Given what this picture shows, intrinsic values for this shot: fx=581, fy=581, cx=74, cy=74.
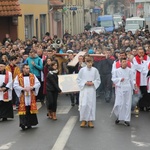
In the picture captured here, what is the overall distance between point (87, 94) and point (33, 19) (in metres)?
23.6

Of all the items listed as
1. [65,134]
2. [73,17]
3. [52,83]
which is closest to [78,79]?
[52,83]

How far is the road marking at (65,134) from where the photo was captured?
12.0m

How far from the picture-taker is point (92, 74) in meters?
14.2

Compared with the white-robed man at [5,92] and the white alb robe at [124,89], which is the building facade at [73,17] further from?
the white alb robe at [124,89]

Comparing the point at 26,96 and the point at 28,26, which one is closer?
the point at 26,96

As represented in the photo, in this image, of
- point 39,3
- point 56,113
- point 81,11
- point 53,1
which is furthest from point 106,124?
point 81,11

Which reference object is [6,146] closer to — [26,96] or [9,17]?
[26,96]

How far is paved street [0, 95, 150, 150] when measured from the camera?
12.0m

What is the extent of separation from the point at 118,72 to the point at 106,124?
1327 mm

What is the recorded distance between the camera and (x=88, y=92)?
1418cm

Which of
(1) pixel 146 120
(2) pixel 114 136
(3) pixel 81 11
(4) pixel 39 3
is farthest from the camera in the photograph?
(3) pixel 81 11

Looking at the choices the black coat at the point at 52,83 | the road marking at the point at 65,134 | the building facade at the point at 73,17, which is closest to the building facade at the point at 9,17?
the black coat at the point at 52,83

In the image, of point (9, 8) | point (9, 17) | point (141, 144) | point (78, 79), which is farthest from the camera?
point (9, 17)

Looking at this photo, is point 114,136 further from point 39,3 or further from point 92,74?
point 39,3
